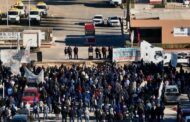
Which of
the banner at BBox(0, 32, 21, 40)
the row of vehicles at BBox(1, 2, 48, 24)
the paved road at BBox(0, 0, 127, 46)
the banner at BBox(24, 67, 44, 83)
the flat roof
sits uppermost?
the flat roof

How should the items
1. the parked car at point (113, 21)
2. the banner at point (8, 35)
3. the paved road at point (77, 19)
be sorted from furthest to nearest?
the parked car at point (113, 21), the paved road at point (77, 19), the banner at point (8, 35)

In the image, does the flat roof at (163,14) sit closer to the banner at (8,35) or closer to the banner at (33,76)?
the banner at (8,35)

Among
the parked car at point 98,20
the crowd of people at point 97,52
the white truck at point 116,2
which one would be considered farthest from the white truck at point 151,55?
the white truck at point 116,2

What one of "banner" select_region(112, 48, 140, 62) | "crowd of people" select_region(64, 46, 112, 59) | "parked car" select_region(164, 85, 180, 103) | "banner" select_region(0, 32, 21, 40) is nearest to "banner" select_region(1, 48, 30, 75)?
"banner" select_region(112, 48, 140, 62)

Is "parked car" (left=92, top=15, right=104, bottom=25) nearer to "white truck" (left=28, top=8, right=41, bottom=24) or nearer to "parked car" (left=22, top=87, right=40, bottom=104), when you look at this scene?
"white truck" (left=28, top=8, right=41, bottom=24)

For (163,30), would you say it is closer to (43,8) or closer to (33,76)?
(43,8)

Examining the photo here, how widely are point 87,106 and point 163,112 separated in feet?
15.6

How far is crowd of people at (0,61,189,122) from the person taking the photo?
54.0m

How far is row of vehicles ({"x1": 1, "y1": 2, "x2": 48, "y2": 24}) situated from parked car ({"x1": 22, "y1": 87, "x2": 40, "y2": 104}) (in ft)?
121

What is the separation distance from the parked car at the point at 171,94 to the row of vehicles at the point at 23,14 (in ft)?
125

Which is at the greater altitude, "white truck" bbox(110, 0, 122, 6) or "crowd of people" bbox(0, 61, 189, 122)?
"crowd of people" bbox(0, 61, 189, 122)

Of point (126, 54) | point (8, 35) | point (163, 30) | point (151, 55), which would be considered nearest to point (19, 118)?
point (151, 55)

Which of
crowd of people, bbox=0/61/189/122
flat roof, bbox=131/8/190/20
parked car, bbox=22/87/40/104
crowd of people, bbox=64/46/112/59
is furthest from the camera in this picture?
flat roof, bbox=131/8/190/20

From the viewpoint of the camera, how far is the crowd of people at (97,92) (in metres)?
54.0
